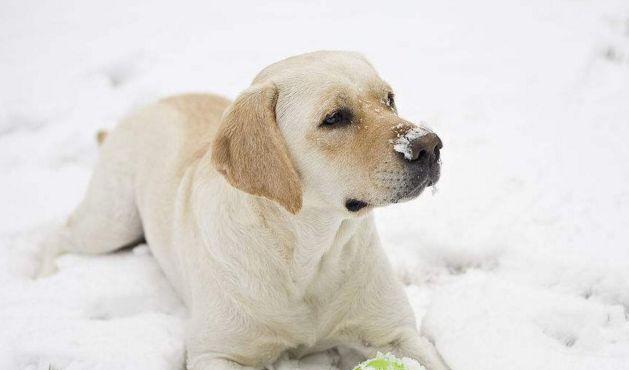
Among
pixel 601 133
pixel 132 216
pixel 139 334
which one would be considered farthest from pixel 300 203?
pixel 601 133

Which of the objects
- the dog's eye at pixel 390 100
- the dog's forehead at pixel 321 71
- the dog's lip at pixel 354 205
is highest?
the dog's forehead at pixel 321 71

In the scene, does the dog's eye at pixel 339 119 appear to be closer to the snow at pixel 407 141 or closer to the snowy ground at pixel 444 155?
the snow at pixel 407 141

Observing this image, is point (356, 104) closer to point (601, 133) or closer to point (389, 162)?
point (389, 162)

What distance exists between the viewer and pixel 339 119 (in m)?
2.48

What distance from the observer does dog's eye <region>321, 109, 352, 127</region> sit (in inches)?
97.3

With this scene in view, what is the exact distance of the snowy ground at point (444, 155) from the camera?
9.81 ft

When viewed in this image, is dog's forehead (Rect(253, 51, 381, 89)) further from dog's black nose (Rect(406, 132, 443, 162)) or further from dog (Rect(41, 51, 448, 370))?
dog's black nose (Rect(406, 132, 443, 162))

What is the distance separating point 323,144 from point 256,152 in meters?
0.25

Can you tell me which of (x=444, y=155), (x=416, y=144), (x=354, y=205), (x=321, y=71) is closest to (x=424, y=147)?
(x=416, y=144)

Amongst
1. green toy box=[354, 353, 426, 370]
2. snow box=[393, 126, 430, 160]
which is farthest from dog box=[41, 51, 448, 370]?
green toy box=[354, 353, 426, 370]

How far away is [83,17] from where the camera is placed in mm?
7477

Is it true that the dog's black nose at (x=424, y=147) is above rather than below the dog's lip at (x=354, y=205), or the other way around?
above

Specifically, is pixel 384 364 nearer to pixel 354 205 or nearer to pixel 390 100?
pixel 354 205

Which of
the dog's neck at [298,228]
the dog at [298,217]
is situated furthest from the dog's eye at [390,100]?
the dog's neck at [298,228]
